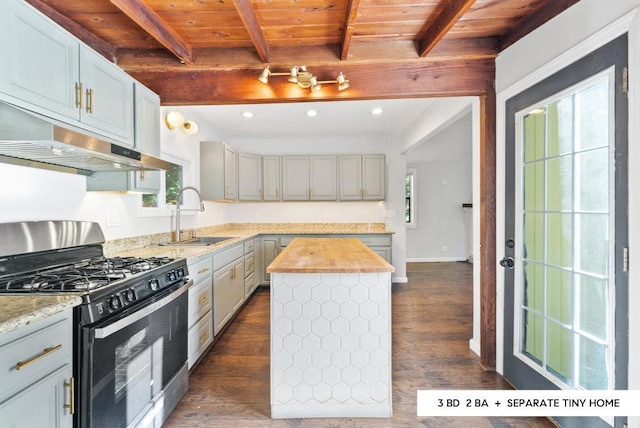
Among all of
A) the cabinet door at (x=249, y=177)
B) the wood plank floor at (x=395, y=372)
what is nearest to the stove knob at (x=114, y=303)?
the wood plank floor at (x=395, y=372)

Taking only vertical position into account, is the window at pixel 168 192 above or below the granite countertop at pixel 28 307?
above

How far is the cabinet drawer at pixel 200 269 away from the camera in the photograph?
2100mm

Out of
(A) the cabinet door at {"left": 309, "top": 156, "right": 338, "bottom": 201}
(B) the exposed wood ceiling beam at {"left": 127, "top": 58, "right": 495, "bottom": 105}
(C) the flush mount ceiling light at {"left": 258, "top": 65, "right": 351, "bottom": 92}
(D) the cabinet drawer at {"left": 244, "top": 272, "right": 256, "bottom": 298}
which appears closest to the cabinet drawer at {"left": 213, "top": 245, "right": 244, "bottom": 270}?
(D) the cabinet drawer at {"left": 244, "top": 272, "right": 256, "bottom": 298}

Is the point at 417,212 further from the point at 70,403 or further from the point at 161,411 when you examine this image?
the point at 70,403

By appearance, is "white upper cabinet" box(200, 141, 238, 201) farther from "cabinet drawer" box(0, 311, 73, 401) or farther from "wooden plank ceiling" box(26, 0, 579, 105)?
"cabinet drawer" box(0, 311, 73, 401)

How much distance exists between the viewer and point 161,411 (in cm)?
160

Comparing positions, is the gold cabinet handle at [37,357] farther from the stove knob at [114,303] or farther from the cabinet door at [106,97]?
the cabinet door at [106,97]

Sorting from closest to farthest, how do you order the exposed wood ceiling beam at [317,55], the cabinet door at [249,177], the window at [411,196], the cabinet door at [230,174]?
the exposed wood ceiling beam at [317,55] → the cabinet door at [230,174] → the cabinet door at [249,177] → the window at [411,196]

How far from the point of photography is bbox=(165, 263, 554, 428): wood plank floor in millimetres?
1669

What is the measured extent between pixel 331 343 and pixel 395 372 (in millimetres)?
809

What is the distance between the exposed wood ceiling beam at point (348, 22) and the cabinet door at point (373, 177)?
2.46 meters

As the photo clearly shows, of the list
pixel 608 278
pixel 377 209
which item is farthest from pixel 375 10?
pixel 377 209

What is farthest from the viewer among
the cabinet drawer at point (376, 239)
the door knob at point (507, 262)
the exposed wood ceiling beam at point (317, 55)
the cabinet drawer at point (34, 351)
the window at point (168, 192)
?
the cabinet drawer at point (376, 239)

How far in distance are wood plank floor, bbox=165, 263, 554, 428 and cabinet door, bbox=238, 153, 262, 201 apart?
5.42 ft
